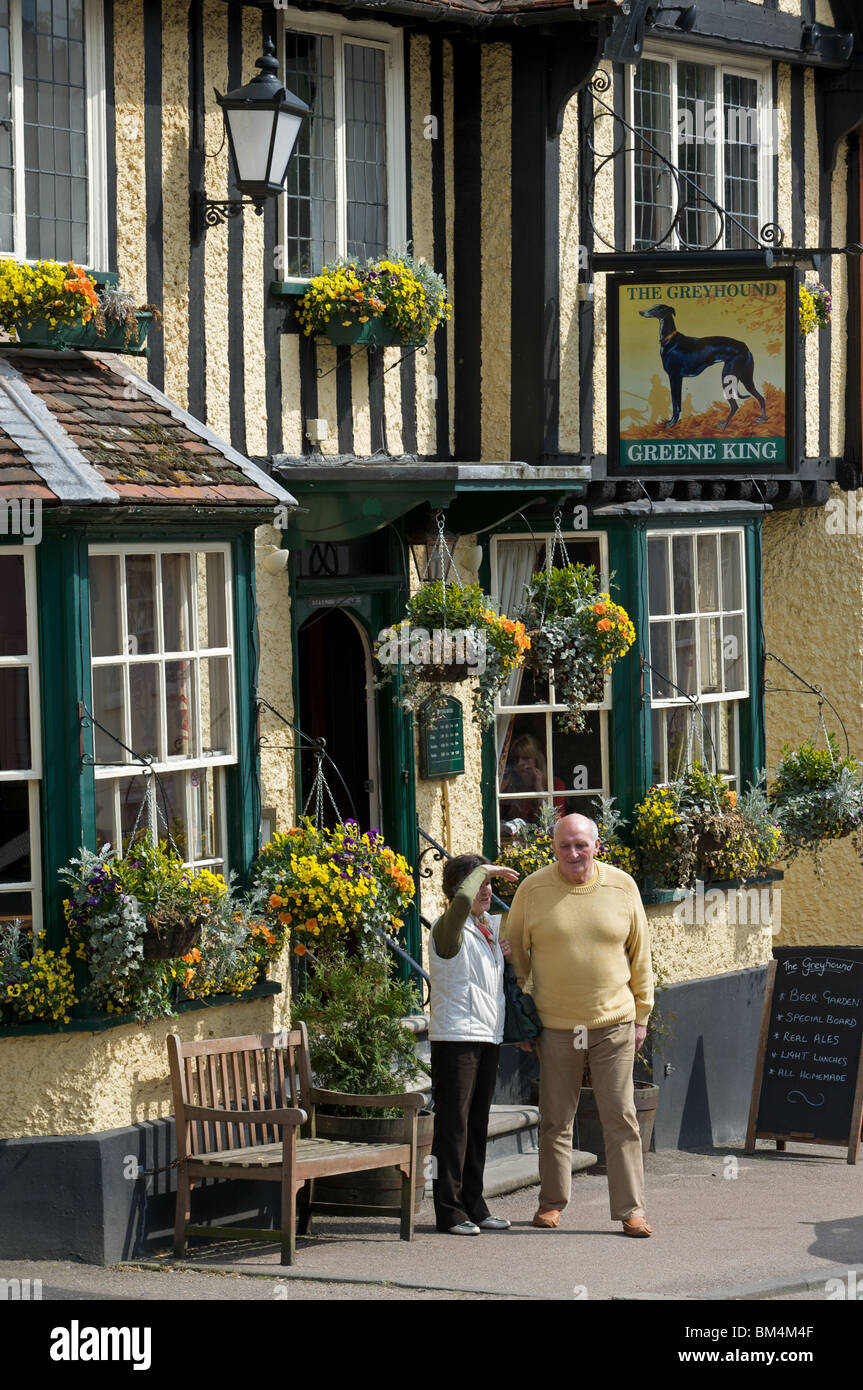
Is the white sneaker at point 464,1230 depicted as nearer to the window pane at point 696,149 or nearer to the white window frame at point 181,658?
the white window frame at point 181,658

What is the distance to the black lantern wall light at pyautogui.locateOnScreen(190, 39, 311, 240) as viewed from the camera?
393 inches

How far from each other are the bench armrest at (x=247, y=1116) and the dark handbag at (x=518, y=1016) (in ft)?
3.37

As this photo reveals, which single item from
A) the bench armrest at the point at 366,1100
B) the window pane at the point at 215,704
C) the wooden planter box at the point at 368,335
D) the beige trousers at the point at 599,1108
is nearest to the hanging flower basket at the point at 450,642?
the window pane at the point at 215,704

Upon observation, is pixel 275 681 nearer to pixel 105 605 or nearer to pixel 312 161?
pixel 105 605

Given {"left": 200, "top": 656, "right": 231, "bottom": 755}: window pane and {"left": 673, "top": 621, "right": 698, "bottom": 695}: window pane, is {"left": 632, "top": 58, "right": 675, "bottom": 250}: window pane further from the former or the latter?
{"left": 200, "top": 656, "right": 231, "bottom": 755}: window pane

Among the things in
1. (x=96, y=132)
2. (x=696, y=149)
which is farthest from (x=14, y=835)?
(x=696, y=149)

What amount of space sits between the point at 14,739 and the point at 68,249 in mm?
2521

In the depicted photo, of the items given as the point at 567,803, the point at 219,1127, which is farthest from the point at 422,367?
the point at 219,1127

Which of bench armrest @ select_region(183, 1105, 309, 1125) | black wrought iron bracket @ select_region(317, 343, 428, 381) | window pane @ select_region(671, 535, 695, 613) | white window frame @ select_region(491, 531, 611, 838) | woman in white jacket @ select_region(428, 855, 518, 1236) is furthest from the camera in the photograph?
window pane @ select_region(671, 535, 695, 613)

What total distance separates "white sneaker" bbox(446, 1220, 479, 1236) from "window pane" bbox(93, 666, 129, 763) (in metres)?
2.56

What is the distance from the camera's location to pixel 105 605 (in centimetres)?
924

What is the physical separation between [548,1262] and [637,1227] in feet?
2.28

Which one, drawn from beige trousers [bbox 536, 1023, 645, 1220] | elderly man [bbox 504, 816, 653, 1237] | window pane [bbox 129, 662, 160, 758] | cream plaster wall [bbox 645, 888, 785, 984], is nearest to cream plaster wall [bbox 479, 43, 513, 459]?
cream plaster wall [bbox 645, 888, 785, 984]

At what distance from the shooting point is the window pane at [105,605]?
30.1ft
